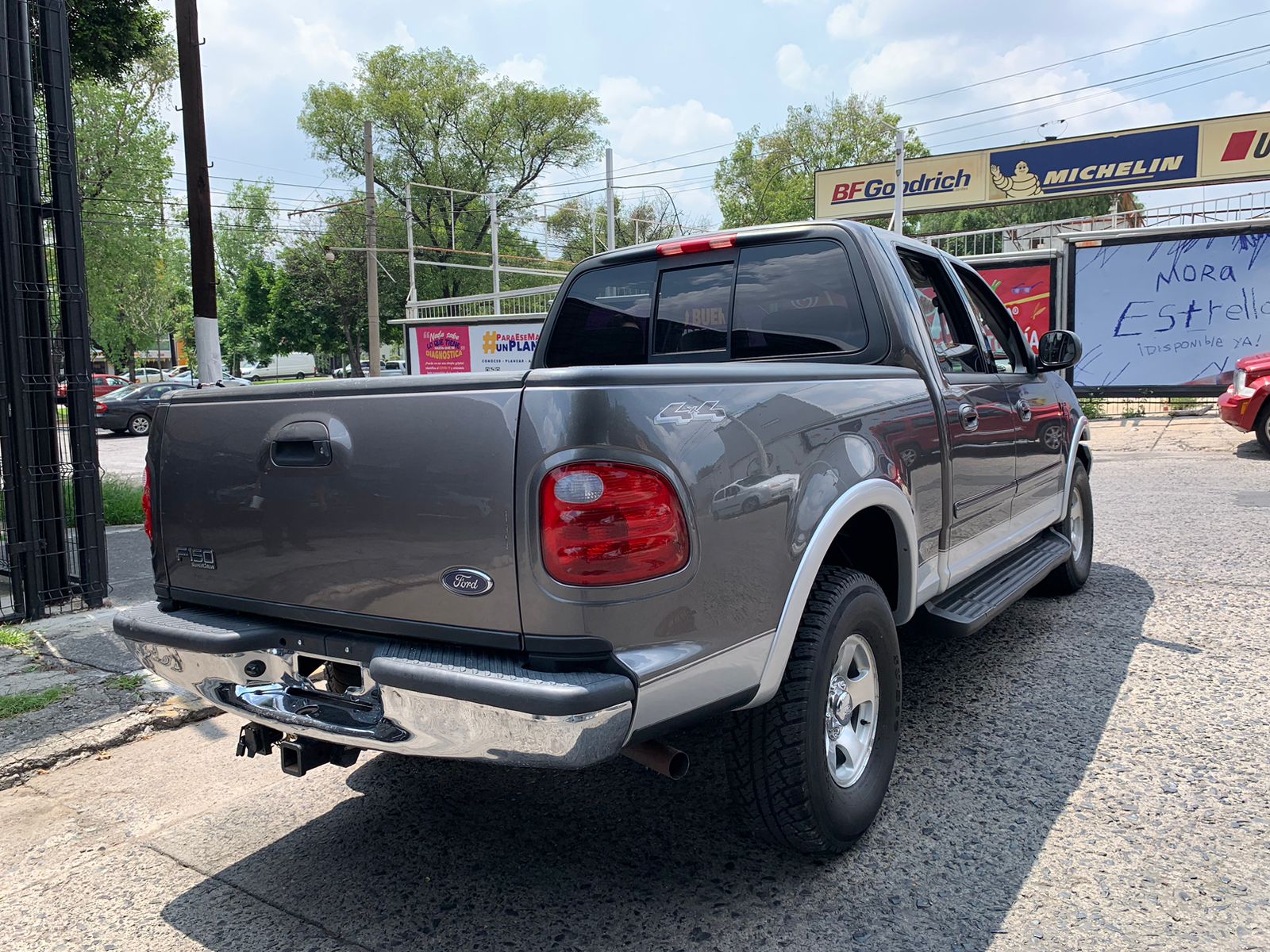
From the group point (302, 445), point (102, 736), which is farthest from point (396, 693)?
point (102, 736)

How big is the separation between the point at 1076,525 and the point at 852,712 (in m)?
3.53

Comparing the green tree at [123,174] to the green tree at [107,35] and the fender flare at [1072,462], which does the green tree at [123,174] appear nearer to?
the green tree at [107,35]

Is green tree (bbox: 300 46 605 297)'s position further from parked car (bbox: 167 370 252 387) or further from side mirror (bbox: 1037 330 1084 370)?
side mirror (bbox: 1037 330 1084 370)

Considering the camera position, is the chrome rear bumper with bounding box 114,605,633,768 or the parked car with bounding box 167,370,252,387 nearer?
the chrome rear bumper with bounding box 114,605,633,768

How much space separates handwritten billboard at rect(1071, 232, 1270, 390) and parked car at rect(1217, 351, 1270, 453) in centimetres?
406

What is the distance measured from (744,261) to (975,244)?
17759 millimetres

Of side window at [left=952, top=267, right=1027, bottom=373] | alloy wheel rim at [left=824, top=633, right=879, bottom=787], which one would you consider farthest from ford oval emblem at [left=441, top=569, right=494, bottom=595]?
side window at [left=952, top=267, right=1027, bottom=373]

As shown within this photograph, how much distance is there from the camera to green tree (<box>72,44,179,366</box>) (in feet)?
75.9

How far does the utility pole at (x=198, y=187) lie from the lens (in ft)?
31.5

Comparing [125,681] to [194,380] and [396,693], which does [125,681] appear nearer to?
[396,693]

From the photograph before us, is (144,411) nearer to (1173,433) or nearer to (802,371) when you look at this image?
(1173,433)

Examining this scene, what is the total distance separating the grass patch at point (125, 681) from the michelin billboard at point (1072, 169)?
1080 inches

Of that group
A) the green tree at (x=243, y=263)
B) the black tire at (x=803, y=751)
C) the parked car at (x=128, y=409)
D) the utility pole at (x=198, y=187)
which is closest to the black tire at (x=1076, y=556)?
the black tire at (x=803, y=751)

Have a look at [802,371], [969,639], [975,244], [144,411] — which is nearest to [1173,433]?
[975,244]
